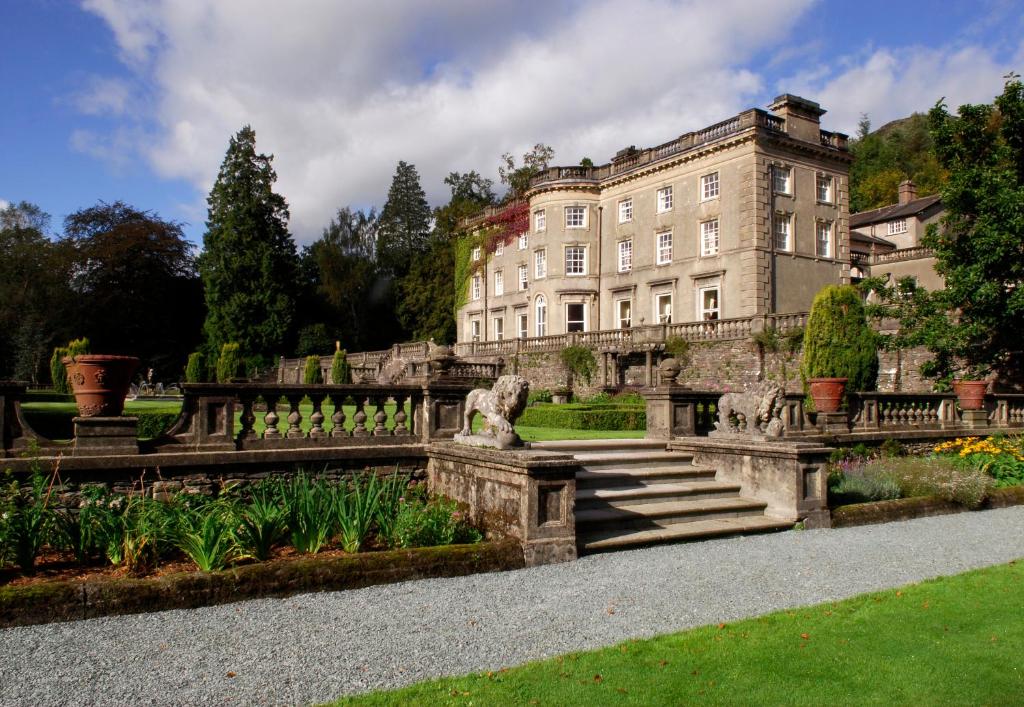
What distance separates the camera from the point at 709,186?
118 ft

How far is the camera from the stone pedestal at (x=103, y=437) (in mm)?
8062

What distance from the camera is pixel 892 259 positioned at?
139 ft

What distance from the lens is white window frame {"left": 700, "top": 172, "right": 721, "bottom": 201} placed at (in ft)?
116

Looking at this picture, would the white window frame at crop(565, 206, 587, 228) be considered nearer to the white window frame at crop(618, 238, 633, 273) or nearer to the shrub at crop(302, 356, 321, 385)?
the white window frame at crop(618, 238, 633, 273)

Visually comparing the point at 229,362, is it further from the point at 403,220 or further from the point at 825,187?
the point at 825,187

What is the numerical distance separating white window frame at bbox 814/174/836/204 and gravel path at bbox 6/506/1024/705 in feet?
101

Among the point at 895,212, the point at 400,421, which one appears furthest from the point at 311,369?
the point at 895,212

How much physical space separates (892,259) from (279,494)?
41.8 m

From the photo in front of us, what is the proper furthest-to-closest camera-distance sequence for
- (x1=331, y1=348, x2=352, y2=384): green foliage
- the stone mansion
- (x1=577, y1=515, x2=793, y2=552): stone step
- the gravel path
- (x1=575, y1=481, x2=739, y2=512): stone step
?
(x1=331, y1=348, x2=352, y2=384): green foliage
the stone mansion
(x1=575, y1=481, x2=739, y2=512): stone step
(x1=577, y1=515, x2=793, y2=552): stone step
the gravel path

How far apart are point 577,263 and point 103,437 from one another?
35185 millimetres

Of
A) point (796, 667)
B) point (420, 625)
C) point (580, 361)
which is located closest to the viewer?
point (796, 667)

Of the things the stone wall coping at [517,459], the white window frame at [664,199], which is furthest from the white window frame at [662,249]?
the stone wall coping at [517,459]

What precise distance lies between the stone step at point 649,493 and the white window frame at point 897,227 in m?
43.6

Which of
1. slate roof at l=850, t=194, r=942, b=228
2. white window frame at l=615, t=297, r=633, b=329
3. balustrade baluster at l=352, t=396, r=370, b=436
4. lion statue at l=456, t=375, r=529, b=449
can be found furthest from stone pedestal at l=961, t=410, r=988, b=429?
slate roof at l=850, t=194, r=942, b=228
